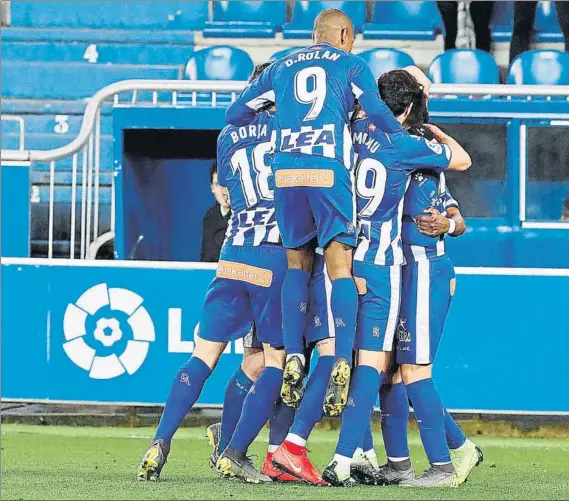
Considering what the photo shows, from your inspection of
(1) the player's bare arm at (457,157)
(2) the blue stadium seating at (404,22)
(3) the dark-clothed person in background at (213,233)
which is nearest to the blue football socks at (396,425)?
(1) the player's bare arm at (457,157)

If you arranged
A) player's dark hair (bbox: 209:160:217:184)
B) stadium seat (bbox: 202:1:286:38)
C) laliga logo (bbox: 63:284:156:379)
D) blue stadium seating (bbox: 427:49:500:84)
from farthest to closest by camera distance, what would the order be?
stadium seat (bbox: 202:1:286:38) → blue stadium seating (bbox: 427:49:500:84) → player's dark hair (bbox: 209:160:217:184) → laliga logo (bbox: 63:284:156:379)

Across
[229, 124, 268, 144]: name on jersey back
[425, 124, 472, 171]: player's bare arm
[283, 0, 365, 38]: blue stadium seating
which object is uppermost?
[283, 0, 365, 38]: blue stadium seating

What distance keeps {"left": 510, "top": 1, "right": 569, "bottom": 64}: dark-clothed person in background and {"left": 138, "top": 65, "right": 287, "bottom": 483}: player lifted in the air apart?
646 centimetres

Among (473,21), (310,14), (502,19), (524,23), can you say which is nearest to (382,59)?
(473,21)

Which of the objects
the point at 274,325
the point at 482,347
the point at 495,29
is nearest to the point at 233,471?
the point at 274,325

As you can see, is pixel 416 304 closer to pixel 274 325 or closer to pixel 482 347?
pixel 274 325

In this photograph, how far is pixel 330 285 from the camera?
5449 mm

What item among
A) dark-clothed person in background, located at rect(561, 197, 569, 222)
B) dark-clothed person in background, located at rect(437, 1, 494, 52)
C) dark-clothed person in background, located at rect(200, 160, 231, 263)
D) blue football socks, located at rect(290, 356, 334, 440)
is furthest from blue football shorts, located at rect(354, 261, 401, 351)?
dark-clothed person in background, located at rect(437, 1, 494, 52)

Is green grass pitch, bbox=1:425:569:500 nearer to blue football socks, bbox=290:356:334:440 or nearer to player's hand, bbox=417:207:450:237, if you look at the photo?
blue football socks, bbox=290:356:334:440

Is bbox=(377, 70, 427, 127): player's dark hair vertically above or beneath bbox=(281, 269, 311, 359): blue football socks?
above

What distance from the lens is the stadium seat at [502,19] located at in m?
12.2

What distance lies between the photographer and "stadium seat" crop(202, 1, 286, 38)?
40.3 feet

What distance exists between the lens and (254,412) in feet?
17.4

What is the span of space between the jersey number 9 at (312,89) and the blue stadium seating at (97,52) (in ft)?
23.2
